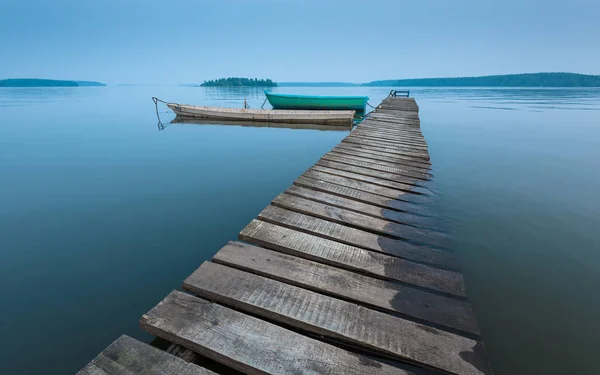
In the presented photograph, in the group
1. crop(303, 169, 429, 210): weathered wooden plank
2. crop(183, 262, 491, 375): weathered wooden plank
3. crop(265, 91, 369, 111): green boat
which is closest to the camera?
crop(183, 262, 491, 375): weathered wooden plank

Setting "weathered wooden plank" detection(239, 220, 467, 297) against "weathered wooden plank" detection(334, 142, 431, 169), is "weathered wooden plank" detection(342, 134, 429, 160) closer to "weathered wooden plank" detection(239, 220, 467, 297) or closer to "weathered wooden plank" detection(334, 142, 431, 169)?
"weathered wooden plank" detection(334, 142, 431, 169)

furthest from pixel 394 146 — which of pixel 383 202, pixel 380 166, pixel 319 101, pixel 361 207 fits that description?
pixel 319 101

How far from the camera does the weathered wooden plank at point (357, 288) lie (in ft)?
9.39

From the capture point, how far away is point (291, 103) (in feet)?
105

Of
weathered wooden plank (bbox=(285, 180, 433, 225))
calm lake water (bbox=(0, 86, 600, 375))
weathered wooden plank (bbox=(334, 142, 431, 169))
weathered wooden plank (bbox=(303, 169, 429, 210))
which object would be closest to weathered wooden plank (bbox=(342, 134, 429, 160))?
weathered wooden plank (bbox=(334, 142, 431, 169))

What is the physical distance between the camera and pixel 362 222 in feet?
15.6

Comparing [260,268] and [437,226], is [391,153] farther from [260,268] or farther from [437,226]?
[260,268]

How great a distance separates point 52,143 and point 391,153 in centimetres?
1995

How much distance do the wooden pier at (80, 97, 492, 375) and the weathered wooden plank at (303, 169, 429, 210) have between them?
64 centimetres

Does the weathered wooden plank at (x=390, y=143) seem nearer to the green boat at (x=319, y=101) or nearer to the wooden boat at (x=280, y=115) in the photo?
the wooden boat at (x=280, y=115)

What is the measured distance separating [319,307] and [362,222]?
7.23 ft

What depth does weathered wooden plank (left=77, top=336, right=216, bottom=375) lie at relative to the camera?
2.14 meters

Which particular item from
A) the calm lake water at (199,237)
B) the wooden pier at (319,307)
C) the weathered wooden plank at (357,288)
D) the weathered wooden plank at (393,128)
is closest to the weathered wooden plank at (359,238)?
the wooden pier at (319,307)

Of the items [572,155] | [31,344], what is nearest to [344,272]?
[31,344]
